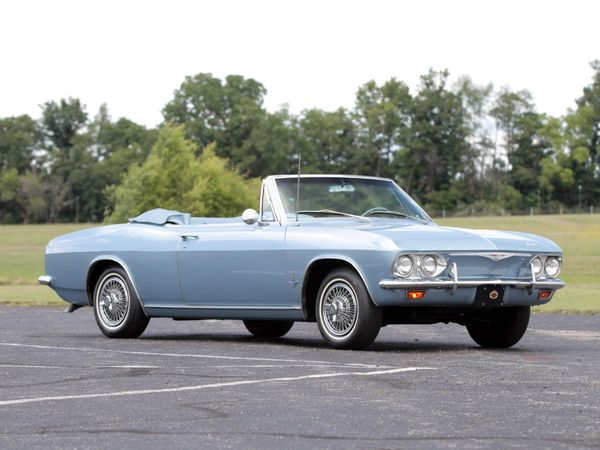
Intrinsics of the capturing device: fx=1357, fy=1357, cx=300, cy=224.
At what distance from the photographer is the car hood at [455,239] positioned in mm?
11844

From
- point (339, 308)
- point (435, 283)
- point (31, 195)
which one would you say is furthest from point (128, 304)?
point (31, 195)

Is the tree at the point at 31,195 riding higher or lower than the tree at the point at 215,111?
lower

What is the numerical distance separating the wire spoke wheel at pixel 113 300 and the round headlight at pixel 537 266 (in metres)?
4.36

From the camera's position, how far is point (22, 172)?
537ft

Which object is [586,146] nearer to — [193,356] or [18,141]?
[18,141]

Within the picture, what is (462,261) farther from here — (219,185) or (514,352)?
(219,185)

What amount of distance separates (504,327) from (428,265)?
1.69 metres

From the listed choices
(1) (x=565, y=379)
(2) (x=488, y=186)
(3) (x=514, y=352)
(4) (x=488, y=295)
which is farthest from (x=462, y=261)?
(2) (x=488, y=186)

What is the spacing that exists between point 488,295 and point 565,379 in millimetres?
2291

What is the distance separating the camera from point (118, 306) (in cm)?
1434

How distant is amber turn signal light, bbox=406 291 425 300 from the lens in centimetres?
1177

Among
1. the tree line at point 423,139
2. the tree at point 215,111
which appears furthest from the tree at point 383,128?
the tree at point 215,111

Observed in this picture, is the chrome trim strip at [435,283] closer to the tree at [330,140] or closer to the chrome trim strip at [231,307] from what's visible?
the chrome trim strip at [231,307]

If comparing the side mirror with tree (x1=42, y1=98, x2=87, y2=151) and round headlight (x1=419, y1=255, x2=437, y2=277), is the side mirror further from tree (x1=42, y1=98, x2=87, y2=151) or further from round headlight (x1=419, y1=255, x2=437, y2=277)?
tree (x1=42, y1=98, x2=87, y2=151)
